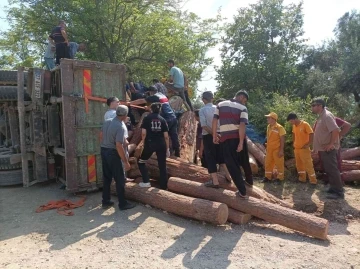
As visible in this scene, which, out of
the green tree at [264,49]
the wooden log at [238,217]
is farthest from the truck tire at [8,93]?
the green tree at [264,49]

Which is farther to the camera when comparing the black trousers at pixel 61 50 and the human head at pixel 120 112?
the black trousers at pixel 61 50

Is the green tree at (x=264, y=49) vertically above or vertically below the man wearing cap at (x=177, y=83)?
above

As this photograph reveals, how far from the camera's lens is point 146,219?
533 centimetres

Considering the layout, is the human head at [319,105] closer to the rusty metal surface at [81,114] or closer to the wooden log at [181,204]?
the wooden log at [181,204]

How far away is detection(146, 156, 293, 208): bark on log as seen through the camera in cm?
564

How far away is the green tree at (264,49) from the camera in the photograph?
18938 mm

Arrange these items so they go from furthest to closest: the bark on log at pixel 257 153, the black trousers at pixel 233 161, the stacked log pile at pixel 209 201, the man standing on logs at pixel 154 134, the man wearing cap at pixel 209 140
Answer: the bark on log at pixel 257 153 → the man standing on logs at pixel 154 134 → the man wearing cap at pixel 209 140 → the black trousers at pixel 233 161 → the stacked log pile at pixel 209 201

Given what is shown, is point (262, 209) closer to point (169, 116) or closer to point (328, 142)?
point (328, 142)

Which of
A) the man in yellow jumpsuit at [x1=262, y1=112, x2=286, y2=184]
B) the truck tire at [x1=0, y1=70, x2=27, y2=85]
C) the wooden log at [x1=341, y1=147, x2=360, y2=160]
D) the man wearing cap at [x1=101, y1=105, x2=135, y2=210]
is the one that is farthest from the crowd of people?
the wooden log at [x1=341, y1=147, x2=360, y2=160]

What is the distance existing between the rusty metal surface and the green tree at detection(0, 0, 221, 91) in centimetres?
829

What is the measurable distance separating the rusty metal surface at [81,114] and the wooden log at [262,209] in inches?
74.6

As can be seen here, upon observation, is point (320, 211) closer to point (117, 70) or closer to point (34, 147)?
point (117, 70)

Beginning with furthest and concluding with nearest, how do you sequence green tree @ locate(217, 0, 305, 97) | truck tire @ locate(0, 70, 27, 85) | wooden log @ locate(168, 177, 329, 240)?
green tree @ locate(217, 0, 305, 97)
truck tire @ locate(0, 70, 27, 85)
wooden log @ locate(168, 177, 329, 240)

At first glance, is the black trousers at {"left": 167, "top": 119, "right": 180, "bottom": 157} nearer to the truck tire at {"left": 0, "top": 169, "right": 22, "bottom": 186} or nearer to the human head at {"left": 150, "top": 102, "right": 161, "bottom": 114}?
the human head at {"left": 150, "top": 102, "right": 161, "bottom": 114}
